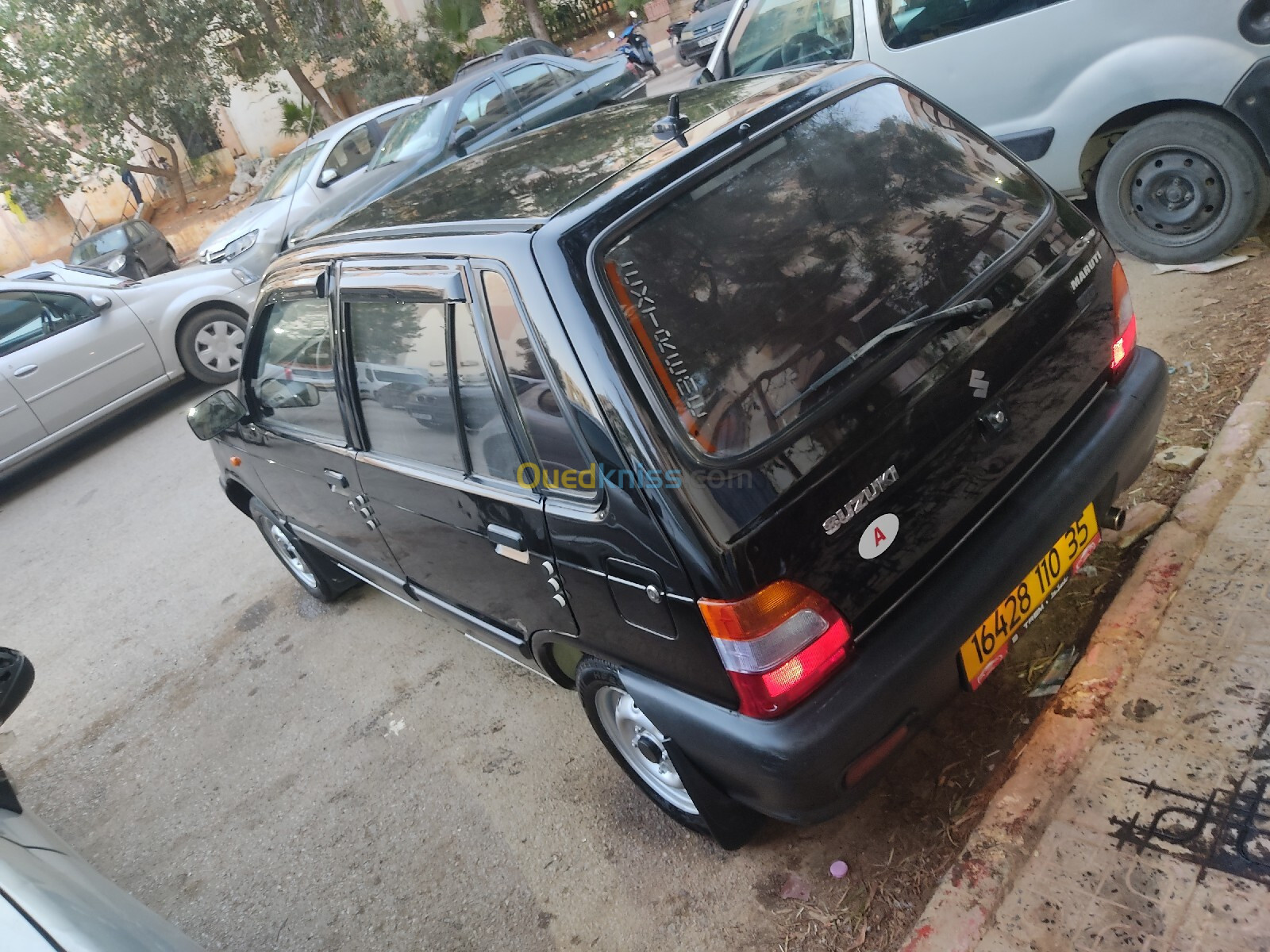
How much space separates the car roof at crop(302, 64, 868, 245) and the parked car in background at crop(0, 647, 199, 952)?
5.69ft

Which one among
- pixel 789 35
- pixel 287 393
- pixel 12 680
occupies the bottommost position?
pixel 12 680

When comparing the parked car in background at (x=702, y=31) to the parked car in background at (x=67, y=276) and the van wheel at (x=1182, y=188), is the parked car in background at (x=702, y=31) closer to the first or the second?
the parked car in background at (x=67, y=276)

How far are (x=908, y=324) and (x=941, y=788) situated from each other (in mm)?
1300

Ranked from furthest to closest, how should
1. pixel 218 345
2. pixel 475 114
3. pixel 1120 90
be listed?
pixel 475 114, pixel 218 345, pixel 1120 90

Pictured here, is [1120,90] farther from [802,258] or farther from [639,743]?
[639,743]

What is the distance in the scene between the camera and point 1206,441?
10.9 feet

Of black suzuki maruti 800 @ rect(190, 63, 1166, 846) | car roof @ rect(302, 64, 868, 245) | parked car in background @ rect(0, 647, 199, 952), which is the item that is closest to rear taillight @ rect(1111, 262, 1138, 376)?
black suzuki maruti 800 @ rect(190, 63, 1166, 846)

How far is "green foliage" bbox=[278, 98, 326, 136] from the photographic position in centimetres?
2341

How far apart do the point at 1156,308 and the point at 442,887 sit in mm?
3973

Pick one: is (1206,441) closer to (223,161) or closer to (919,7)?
(919,7)

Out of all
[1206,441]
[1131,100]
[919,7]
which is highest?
[919,7]

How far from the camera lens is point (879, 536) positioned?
1998 mm

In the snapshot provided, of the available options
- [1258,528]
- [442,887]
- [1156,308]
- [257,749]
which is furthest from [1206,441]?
[257,749]

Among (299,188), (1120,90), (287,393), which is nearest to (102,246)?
(299,188)
